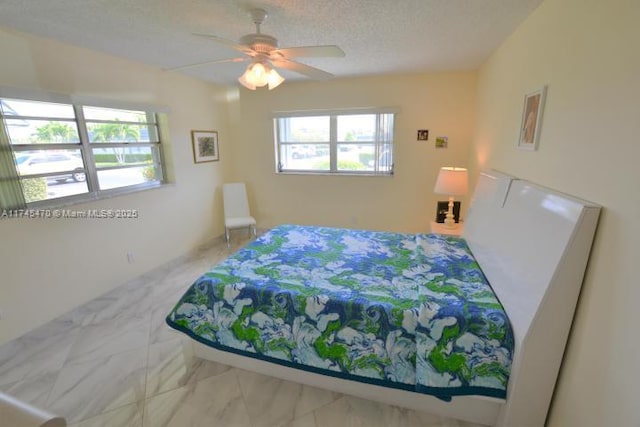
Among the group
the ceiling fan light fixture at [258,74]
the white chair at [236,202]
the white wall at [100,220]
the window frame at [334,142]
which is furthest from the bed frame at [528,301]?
the white chair at [236,202]

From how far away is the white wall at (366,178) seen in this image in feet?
12.2

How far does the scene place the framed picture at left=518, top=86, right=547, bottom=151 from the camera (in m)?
1.79

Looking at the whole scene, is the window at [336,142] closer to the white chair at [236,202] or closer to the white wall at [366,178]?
the white wall at [366,178]

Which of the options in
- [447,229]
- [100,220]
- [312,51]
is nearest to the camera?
[312,51]

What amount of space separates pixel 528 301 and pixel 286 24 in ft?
7.72

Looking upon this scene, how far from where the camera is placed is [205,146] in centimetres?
420

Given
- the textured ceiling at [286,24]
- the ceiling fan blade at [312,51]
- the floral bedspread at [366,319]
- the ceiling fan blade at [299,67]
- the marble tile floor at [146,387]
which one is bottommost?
the marble tile floor at [146,387]

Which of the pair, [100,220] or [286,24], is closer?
[286,24]

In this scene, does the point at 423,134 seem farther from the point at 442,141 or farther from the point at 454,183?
the point at 454,183

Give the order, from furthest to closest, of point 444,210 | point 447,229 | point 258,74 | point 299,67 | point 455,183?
point 444,210
point 447,229
point 455,183
point 299,67
point 258,74

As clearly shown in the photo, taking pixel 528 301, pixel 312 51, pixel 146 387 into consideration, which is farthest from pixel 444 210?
pixel 146 387

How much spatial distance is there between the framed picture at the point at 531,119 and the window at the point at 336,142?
79.7 inches

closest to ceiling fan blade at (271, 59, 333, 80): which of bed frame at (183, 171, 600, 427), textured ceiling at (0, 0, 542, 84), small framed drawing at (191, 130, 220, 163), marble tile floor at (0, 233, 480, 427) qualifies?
textured ceiling at (0, 0, 542, 84)

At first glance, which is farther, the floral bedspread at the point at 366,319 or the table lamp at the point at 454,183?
the table lamp at the point at 454,183
